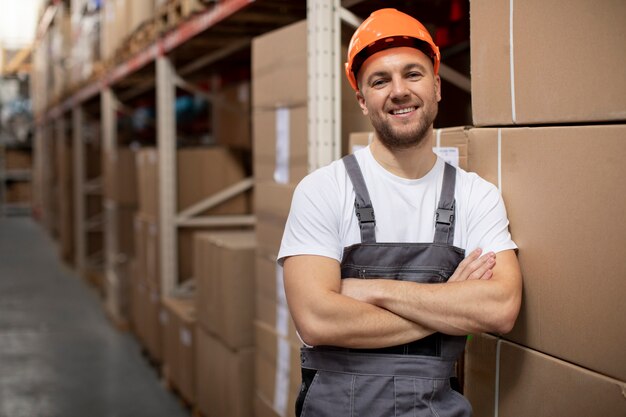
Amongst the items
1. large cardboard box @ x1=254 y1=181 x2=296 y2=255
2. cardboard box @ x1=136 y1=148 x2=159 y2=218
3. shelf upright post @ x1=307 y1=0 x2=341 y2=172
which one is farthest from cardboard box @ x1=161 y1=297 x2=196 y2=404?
shelf upright post @ x1=307 y1=0 x2=341 y2=172

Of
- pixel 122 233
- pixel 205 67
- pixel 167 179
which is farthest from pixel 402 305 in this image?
pixel 122 233

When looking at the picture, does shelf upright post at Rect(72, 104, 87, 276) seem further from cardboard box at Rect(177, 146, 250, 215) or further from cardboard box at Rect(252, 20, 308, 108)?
cardboard box at Rect(252, 20, 308, 108)

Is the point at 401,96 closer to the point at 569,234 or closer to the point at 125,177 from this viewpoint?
the point at 569,234

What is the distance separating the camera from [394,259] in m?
1.99

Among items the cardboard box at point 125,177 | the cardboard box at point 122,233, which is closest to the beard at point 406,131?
the cardboard box at point 125,177

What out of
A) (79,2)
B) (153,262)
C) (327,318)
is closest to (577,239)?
(327,318)

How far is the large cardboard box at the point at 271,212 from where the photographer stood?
3.15 m

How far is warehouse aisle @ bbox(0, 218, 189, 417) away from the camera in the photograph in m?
4.83

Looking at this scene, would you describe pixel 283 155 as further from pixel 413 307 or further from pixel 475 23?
pixel 413 307

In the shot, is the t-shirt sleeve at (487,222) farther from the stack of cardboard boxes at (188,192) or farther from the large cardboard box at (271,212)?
the stack of cardboard boxes at (188,192)

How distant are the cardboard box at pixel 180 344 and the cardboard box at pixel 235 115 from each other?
1.48 meters

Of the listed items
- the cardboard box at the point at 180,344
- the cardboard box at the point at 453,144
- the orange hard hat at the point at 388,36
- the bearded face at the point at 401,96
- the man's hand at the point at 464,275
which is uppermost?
the orange hard hat at the point at 388,36

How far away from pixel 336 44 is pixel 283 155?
1.89 feet

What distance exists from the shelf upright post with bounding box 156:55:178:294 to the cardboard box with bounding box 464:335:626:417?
339 centimetres
